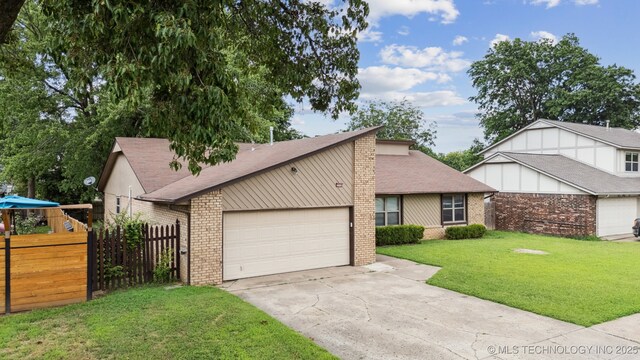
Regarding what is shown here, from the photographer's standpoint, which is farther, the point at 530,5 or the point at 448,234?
the point at 448,234

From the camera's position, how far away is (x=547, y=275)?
36.4ft

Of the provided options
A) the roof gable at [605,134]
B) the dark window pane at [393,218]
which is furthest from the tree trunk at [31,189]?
the roof gable at [605,134]

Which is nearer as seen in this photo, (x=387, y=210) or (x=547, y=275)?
(x=547, y=275)

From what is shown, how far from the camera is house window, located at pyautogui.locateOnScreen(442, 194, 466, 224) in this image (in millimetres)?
19875

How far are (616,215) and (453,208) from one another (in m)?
9.25

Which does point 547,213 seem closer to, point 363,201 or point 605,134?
point 605,134

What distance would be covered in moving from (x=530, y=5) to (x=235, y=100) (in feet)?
48.7

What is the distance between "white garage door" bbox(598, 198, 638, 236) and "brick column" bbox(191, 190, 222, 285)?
19.5 m

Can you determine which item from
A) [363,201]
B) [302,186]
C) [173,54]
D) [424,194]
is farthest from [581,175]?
[173,54]

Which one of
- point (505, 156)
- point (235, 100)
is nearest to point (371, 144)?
point (235, 100)

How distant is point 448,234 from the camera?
19312mm

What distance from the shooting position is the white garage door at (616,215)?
21047 mm

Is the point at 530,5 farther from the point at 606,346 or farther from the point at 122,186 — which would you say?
the point at 122,186

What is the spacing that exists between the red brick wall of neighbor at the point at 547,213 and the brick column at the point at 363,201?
13.8 meters
